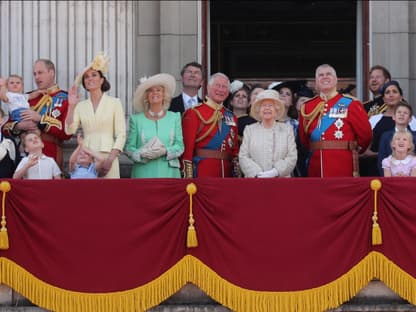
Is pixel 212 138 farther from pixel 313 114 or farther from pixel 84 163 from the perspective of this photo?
pixel 84 163

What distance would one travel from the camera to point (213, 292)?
10117 mm

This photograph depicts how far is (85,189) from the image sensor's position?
10250 millimetres

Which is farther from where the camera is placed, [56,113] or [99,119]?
[56,113]

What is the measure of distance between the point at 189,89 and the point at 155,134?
3.75 ft

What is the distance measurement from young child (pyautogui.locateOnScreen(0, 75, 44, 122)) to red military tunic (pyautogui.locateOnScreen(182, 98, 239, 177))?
1518mm

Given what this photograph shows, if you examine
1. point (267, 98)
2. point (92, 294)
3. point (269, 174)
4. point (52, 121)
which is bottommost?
point (92, 294)

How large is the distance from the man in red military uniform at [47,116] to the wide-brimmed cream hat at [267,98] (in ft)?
5.81

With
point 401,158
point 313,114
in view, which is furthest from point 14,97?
point 401,158

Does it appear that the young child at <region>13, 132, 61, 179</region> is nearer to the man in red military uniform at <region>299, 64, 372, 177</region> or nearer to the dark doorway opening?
the man in red military uniform at <region>299, 64, 372, 177</region>

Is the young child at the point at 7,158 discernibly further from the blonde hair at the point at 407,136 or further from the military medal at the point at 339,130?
the blonde hair at the point at 407,136

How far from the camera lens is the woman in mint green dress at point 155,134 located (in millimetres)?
11164

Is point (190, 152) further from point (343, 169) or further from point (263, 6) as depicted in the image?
point (263, 6)

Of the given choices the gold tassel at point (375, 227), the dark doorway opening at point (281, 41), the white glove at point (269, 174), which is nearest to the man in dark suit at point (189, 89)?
the white glove at point (269, 174)

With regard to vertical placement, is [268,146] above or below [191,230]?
above
